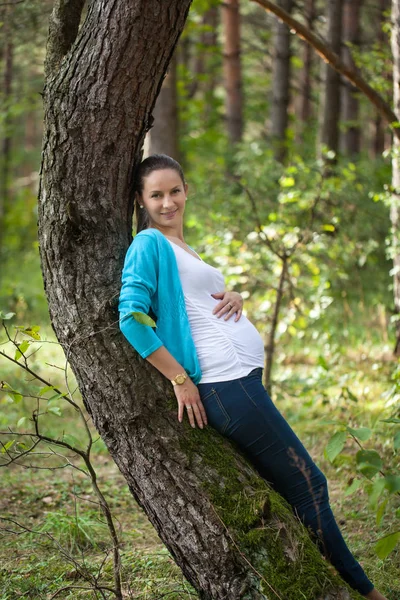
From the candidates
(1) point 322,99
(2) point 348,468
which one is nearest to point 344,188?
(1) point 322,99

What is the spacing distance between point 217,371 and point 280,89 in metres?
Answer: 9.83

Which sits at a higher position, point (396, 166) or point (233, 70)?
point (233, 70)

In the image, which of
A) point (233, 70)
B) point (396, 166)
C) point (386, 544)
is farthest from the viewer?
point (233, 70)

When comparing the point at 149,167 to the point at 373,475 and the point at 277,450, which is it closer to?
the point at 277,450

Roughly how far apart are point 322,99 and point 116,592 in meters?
8.44

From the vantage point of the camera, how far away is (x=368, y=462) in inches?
86.1

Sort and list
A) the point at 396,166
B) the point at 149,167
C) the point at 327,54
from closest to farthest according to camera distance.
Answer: the point at 149,167 → the point at 327,54 → the point at 396,166

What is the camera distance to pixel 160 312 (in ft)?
9.41

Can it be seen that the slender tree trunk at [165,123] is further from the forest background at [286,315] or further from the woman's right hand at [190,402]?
the woman's right hand at [190,402]

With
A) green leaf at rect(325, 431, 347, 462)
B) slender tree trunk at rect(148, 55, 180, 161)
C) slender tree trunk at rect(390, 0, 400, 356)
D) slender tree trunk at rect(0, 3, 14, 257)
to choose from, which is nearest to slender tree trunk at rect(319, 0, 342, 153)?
slender tree trunk at rect(148, 55, 180, 161)

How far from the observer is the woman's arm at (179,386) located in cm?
274

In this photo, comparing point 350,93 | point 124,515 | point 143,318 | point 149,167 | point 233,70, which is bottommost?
point 124,515

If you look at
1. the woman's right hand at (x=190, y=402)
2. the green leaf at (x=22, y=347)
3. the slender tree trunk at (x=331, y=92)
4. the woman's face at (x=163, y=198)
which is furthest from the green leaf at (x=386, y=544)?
the slender tree trunk at (x=331, y=92)

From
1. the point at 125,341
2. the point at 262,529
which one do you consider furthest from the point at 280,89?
the point at 262,529
